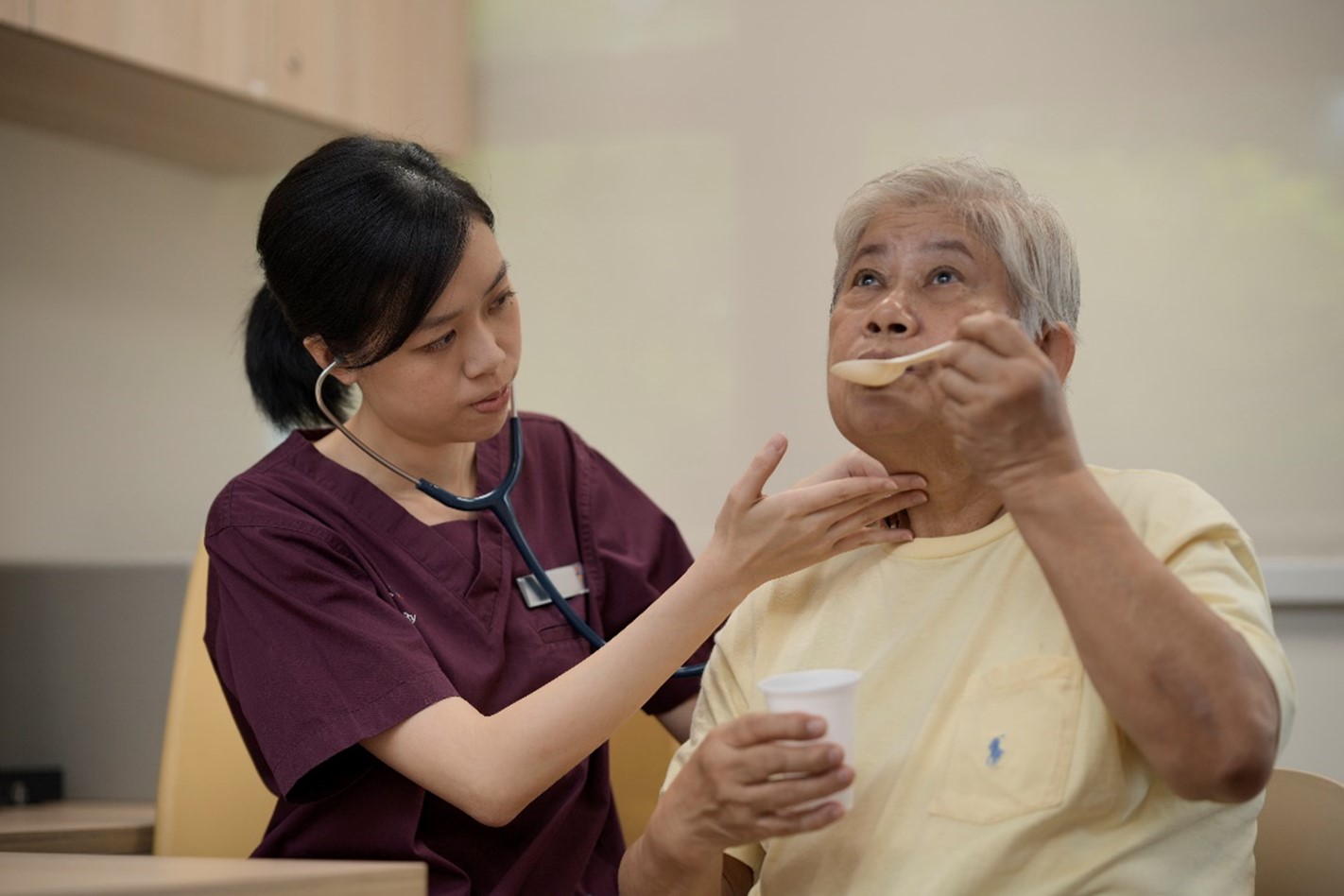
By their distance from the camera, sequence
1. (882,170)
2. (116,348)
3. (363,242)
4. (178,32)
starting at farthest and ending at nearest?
(116,348) < (882,170) < (178,32) < (363,242)

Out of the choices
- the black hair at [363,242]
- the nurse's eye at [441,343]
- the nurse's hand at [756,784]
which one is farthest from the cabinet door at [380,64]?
the nurse's hand at [756,784]

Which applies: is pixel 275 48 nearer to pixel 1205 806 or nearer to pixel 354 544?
pixel 354 544

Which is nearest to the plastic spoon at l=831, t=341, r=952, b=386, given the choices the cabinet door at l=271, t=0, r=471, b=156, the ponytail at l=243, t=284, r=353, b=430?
the ponytail at l=243, t=284, r=353, b=430

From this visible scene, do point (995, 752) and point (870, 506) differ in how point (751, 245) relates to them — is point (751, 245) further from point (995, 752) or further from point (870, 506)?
point (995, 752)

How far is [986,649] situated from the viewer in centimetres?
116

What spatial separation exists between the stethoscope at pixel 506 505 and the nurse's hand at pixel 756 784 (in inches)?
20.6

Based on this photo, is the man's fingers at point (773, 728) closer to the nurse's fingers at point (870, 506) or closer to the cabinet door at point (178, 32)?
the nurse's fingers at point (870, 506)

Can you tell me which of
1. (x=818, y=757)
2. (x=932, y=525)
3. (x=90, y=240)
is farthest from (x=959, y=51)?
(x=818, y=757)

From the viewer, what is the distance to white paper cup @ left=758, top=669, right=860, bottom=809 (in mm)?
948

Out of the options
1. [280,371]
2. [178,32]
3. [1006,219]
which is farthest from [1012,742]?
[178,32]

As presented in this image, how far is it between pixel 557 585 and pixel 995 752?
691mm

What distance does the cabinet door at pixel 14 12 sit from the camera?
76.6 inches

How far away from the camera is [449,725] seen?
1343mm

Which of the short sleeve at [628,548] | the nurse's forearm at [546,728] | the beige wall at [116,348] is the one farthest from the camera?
the beige wall at [116,348]
